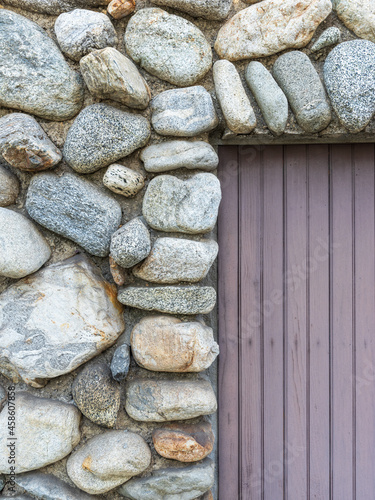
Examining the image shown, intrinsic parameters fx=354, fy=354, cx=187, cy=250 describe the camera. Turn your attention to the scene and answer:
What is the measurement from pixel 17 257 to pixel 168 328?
43 centimetres

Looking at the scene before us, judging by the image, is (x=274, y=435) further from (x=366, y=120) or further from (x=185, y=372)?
(x=366, y=120)

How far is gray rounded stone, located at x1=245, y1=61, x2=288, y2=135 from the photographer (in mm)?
960

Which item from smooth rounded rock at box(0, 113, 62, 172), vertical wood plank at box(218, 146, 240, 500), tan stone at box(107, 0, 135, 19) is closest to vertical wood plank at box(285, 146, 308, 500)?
vertical wood plank at box(218, 146, 240, 500)

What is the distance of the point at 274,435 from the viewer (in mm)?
1167

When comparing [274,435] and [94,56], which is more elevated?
[94,56]

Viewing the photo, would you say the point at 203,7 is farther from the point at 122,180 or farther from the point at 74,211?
the point at 74,211

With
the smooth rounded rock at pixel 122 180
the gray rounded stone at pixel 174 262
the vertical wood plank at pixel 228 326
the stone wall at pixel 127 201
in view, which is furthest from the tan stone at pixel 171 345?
the smooth rounded rock at pixel 122 180

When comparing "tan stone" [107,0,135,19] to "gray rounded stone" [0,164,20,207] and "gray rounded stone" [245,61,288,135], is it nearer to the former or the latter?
"gray rounded stone" [245,61,288,135]

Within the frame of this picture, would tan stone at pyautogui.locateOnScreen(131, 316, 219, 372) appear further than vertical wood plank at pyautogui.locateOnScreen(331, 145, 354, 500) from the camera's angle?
No

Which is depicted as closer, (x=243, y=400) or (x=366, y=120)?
(x=366, y=120)

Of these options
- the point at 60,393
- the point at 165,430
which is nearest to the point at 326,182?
the point at 165,430

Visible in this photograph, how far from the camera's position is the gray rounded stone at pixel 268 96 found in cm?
96

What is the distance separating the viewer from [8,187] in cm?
96

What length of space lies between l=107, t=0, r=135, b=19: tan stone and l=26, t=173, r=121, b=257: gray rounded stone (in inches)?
18.0
